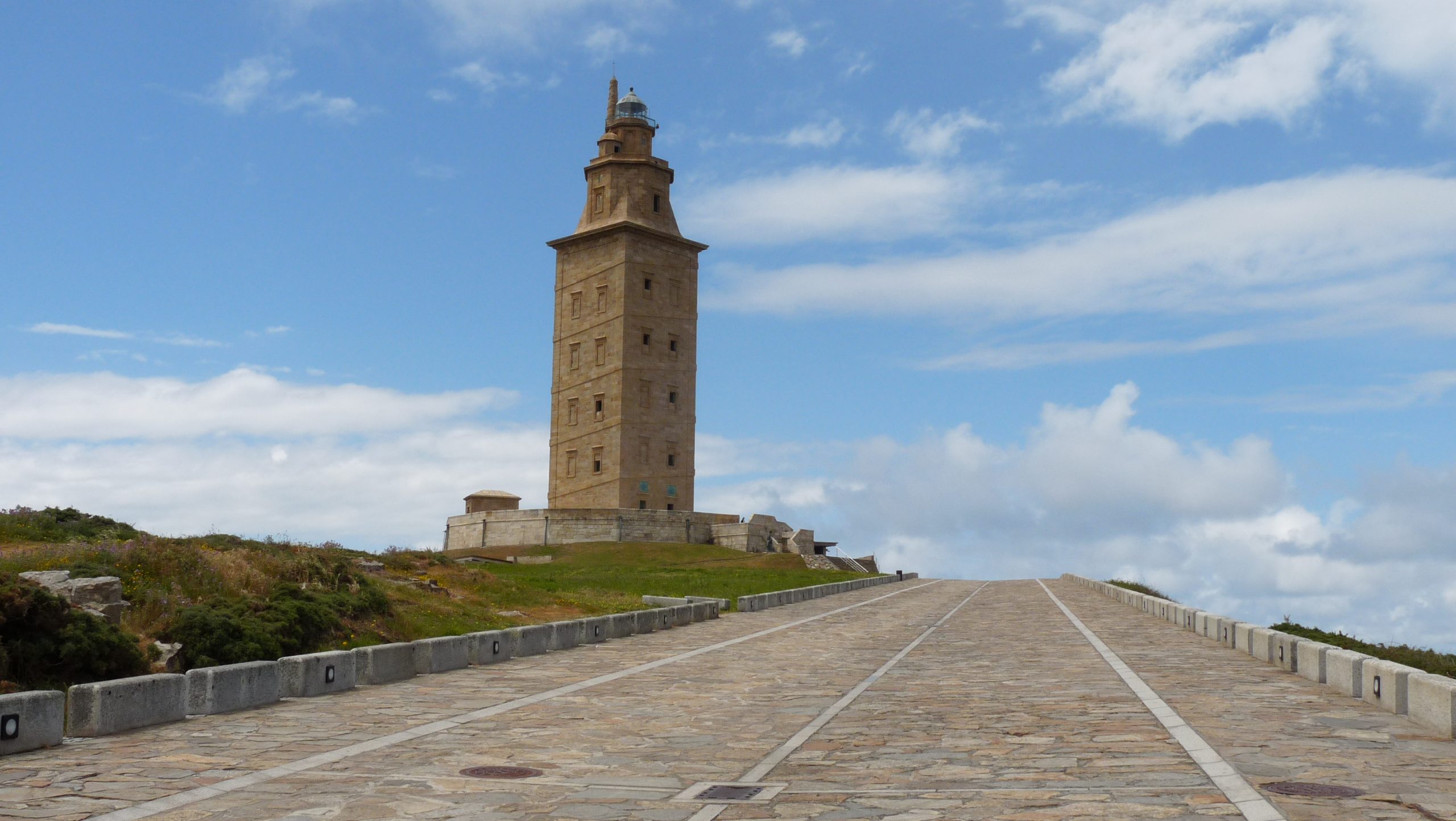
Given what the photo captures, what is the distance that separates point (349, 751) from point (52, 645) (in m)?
5.35

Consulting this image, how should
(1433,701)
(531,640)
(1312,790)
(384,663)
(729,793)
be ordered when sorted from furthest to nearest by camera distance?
(531,640) < (384,663) < (1433,701) < (729,793) < (1312,790)

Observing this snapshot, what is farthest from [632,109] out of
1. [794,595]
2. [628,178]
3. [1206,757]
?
[1206,757]

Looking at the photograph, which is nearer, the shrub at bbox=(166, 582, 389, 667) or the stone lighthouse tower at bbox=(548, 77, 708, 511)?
the shrub at bbox=(166, 582, 389, 667)

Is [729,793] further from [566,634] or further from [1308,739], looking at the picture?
[566,634]

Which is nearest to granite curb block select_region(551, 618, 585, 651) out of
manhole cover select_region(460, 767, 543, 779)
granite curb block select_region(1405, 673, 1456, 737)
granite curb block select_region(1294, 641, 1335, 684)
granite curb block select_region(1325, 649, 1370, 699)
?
manhole cover select_region(460, 767, 543, 779)

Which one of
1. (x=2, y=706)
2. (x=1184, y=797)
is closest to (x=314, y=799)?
(x=2, y=706)

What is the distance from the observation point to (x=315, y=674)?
13.7 m

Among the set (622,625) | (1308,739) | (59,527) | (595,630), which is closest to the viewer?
(1308,739)

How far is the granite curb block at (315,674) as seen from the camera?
44.0 ft

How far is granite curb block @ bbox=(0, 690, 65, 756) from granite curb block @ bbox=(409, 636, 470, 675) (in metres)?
6.04

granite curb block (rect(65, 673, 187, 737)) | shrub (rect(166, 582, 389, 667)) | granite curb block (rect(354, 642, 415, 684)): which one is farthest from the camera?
shrub (rect(166, 582, 389, 667))

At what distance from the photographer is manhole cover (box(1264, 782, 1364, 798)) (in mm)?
7699

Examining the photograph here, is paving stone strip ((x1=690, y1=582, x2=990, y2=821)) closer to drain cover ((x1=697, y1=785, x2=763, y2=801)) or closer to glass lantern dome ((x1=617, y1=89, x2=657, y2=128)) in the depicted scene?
drain cover ((x1=697, y1=785, x2=763, y2=801))

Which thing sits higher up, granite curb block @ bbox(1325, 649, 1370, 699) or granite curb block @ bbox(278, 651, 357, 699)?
granite curb block @ bbox(1325, 649, 1370, 699)
